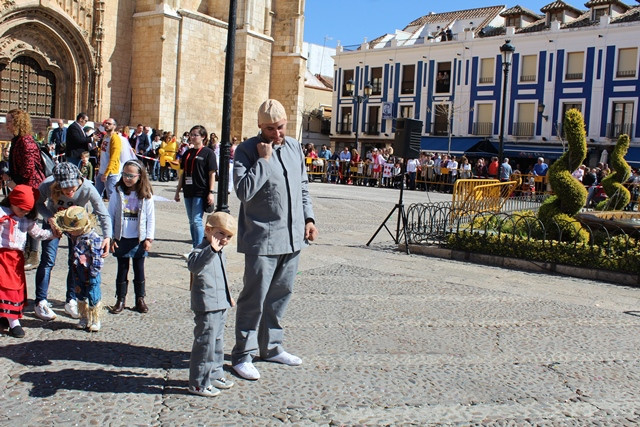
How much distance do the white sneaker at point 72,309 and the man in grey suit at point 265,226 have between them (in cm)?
178

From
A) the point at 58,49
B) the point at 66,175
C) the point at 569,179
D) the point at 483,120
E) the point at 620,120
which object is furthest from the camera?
the point at 483,120

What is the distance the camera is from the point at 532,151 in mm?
37812

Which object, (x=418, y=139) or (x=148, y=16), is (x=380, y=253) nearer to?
(x=418, y=139)

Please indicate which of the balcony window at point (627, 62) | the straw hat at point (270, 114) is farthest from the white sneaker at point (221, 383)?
the balcony window at point (627, 62)

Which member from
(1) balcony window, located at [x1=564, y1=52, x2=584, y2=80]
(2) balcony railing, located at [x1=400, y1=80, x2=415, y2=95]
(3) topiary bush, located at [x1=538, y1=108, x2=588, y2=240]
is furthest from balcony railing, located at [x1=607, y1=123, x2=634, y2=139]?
(3) topiary bush, located at [x1=538, y1=108, x2=588, y2=240]

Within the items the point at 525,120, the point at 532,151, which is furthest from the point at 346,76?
the point at 532,151

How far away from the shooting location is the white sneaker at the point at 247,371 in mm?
4047

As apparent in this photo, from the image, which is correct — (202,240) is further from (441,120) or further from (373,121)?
(373,121)

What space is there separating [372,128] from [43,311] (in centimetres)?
4117

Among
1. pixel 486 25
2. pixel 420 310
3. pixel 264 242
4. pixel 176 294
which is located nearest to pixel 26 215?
pixel 176 294

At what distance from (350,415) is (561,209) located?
7379 millimetres

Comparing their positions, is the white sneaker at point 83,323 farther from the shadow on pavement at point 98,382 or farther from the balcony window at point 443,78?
the balcony window at point 443,78

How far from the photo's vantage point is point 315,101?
166 ft

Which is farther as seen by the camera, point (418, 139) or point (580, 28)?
point (580, 28)
